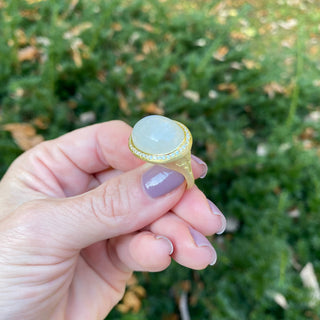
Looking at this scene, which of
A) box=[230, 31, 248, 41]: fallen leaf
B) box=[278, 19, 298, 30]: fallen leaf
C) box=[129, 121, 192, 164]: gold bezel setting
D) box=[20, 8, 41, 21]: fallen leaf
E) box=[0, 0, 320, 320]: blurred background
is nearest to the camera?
box=[129, 121, 192, 164]: gold bezel setting

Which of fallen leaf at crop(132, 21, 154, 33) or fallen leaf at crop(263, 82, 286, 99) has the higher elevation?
fallen leaf at crop(132, 21, 154, 33)

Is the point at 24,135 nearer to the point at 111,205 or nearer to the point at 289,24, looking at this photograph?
the point at 111,205

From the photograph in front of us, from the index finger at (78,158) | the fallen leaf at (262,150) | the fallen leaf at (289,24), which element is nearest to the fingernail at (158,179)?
the index finger at (78,158)

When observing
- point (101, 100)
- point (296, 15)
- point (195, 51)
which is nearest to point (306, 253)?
point (101, 100)

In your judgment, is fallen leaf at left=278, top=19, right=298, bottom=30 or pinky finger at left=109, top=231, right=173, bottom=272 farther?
fallen leaf at left=278, top=19, right=298, bottom=30

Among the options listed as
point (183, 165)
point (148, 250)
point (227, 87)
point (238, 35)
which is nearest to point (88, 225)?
point (148, 250)

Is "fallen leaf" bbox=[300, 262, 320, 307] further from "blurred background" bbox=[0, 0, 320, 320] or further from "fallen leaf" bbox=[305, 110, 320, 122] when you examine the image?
"fallen leaf" bbox=[305, 110, 320, 122]

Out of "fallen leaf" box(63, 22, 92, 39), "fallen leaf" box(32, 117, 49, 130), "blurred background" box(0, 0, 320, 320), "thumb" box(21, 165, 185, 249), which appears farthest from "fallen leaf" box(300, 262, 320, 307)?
"fallen leaf" box(63, 22, 92, 39)
